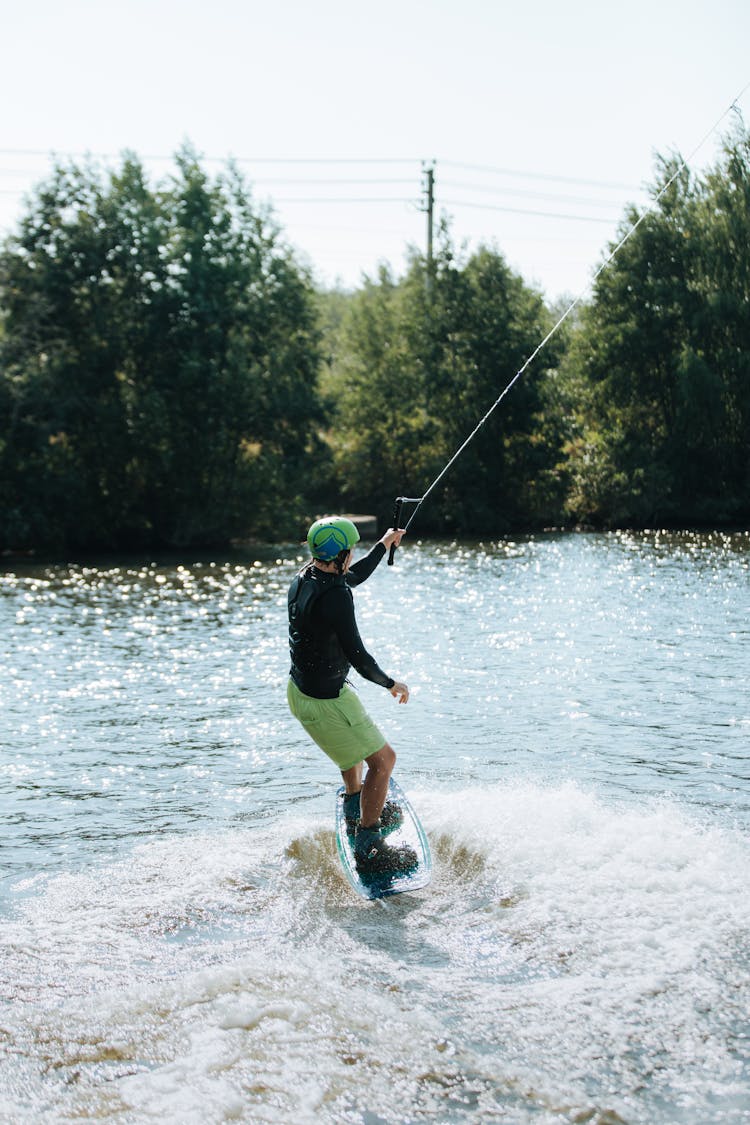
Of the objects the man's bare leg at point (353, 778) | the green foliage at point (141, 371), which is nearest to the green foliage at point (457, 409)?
the green foliage at point (141, 371)

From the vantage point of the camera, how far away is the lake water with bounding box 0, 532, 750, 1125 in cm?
511

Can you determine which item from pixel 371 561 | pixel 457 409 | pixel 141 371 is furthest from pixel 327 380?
pixel 371 561

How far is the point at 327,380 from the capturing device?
5284 centimetres

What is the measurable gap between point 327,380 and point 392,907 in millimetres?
46807

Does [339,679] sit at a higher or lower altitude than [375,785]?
higher

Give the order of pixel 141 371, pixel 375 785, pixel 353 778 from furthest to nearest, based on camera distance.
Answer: pixel 141 371
pixel 353 778
pixel 375 785

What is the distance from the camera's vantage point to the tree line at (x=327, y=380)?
1507 inches

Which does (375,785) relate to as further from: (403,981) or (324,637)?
(403,981)

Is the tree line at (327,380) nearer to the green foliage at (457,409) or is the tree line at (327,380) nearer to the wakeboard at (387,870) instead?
the green foliage at (457,409)

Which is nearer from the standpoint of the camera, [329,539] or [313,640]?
[329,539]

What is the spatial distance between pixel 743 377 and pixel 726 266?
170 inches

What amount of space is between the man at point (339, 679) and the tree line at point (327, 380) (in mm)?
30972

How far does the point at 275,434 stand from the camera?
134 feet

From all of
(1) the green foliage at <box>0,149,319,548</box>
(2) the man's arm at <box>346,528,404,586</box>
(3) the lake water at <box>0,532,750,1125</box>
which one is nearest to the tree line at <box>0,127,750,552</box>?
(1) the green foliage at <box>0,149,319,548</box>
